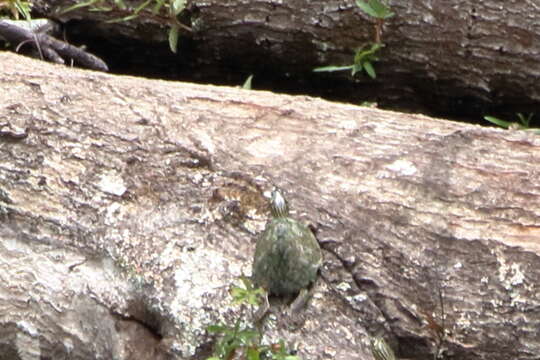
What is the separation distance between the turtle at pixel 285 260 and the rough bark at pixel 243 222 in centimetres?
5

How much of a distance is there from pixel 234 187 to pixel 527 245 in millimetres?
618

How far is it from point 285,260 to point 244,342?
0.19 m

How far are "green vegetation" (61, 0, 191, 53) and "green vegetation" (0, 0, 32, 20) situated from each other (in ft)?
0.39

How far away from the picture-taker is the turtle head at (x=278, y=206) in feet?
7.56

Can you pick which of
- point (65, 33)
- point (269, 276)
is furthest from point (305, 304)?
point (65, 33)

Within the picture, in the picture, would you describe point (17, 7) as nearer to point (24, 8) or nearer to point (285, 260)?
point (24, 8)

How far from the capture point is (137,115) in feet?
8.54

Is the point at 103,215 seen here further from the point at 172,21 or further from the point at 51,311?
the point at 172,21

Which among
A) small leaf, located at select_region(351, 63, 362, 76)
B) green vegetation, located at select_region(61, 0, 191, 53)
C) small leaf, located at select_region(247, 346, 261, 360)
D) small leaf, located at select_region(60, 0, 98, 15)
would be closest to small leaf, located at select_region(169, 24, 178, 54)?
green vegetation, located at select_region(61, 0, 191, 53)

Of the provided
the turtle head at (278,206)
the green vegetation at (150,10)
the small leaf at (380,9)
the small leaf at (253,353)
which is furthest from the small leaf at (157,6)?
the small leaf at (253,353)

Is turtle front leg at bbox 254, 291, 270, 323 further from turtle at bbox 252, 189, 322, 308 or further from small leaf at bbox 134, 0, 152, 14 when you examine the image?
small leaf at bbox 134, 0, 152, 14

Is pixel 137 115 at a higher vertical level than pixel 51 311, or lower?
higher

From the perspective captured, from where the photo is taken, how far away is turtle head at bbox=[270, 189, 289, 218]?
90.7 inches

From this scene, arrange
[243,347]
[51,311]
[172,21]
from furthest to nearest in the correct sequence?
[172,21]
[51,311]
[243,347]
